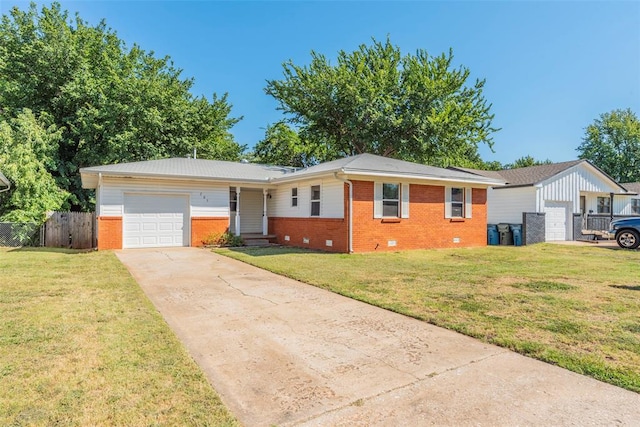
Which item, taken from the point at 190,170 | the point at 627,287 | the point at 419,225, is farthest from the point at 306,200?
the point at 627,287

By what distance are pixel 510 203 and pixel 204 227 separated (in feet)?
51.0

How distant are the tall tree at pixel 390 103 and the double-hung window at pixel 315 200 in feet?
32.6

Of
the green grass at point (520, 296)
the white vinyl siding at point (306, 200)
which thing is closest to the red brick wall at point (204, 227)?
the white vinyl siding at point (306, 200)

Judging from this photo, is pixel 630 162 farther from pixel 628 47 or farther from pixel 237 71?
pixel 237 71

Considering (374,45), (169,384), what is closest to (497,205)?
(374,45)

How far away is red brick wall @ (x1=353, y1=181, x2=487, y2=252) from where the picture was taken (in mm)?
12633

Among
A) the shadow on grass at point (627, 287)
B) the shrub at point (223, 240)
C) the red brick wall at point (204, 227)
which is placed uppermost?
the red brick wall at point (204, 227)

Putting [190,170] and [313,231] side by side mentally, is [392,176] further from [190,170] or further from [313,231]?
[190,170]

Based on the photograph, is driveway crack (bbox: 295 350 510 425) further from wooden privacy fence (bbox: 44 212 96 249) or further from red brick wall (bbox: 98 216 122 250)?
wooden privacy fence (bbox: 44 212 96 249)

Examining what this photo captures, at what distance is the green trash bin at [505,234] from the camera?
17312 mm

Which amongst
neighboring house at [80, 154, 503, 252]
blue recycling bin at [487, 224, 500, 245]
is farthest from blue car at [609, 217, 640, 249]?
neighboring house at [80, 154, 503, 252]

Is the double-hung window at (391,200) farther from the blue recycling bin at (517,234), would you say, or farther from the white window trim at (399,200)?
the blue recycling bin at (517,234)

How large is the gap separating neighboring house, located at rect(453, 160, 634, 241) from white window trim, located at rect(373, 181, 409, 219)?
8.28 metres

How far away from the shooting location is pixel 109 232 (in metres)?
13.5
